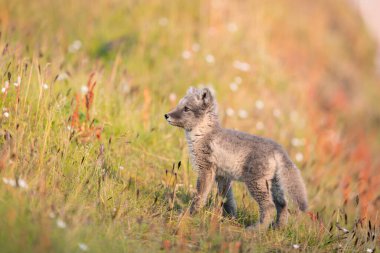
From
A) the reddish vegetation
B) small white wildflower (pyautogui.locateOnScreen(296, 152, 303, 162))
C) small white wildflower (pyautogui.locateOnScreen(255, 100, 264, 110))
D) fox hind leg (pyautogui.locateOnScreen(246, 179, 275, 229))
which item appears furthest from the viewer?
small white wildflower (pyautogui.locateOnScreen(255, 100, 264, 110))

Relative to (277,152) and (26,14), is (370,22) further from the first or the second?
(277,152)

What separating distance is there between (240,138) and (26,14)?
6174mm

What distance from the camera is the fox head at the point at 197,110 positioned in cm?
587

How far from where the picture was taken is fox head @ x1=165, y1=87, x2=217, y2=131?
19.2ft

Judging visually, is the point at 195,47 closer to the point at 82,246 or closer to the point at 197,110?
the point at 197,110

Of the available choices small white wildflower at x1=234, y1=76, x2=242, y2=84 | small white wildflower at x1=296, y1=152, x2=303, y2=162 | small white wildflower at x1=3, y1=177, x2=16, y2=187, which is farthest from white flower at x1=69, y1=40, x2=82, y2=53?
small white wildflower at x1=3, y1=177, x2=16, y2=187

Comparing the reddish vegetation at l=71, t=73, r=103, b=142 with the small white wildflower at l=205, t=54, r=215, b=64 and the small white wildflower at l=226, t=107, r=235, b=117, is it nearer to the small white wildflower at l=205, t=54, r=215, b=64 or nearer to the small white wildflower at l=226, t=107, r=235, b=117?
the small white wildflower at l=226, t=107, r=235, b=117

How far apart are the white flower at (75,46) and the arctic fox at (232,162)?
12.9 ft

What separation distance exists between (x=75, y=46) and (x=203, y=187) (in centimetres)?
475

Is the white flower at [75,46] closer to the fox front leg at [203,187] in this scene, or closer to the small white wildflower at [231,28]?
the small white wildflower at [231,28]

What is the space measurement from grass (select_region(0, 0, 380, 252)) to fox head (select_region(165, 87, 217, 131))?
715 mm

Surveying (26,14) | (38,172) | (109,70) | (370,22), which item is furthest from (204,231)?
(370,22)

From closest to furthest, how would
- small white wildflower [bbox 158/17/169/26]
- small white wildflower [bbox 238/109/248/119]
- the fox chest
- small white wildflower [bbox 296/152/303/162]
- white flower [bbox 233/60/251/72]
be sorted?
the fox chest
small white wildflower [bbox 296/152/303/162]
small white wildflower [bbox 238/109/248/119]
white flower [bbox 233/60/251/72]
small white wildflower [bbox 158/17/169/26]

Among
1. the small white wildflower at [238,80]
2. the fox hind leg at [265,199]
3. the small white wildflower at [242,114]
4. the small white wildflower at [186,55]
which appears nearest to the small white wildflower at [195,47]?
the small white wildflower at [186,55]
